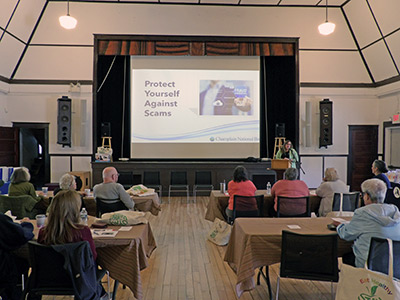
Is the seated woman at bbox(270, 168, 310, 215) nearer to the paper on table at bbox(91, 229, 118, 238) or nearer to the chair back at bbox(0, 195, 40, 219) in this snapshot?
the paper on table at bbox(91, 229, 118, 238)

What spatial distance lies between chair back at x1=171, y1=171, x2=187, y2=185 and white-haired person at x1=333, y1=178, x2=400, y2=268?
253 inches

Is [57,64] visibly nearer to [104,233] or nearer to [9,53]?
[9,53]

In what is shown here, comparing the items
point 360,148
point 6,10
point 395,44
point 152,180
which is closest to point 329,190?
point 152,180

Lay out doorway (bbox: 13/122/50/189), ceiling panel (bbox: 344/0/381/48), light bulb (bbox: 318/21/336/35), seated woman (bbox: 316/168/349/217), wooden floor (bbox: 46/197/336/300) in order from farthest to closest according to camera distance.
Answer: doorway (bbox: 13/122/50/189) → ceiling panel (bbox: 344/0/381/48) → light bulb (bbox: 318/21/336/35) → seated woman (bbox: 316/168/349/217) → wooden floor (bbox: 46/197/336/300)

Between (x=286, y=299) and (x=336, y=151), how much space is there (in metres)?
7.60

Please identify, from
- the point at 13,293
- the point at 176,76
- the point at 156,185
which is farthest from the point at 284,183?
the point at 176,76

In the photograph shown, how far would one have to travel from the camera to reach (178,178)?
29.6 feet

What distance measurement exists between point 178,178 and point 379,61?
235 inches

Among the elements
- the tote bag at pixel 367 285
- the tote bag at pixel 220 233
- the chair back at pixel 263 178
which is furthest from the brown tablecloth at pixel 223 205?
the chair back at pixel 263 178

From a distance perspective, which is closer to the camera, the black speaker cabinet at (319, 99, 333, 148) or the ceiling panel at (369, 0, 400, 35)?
the ceiling panel at (369, 0, 400, 35)

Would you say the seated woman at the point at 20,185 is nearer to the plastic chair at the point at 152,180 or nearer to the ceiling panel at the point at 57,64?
the plastic chair at the point at 152,180

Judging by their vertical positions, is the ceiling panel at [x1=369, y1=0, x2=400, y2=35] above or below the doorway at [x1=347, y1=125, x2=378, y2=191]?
above

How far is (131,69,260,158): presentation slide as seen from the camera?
31.7 feet

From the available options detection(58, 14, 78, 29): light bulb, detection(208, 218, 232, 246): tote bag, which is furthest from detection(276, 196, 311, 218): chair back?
detection(58, 14, 78, 29): light bulb
